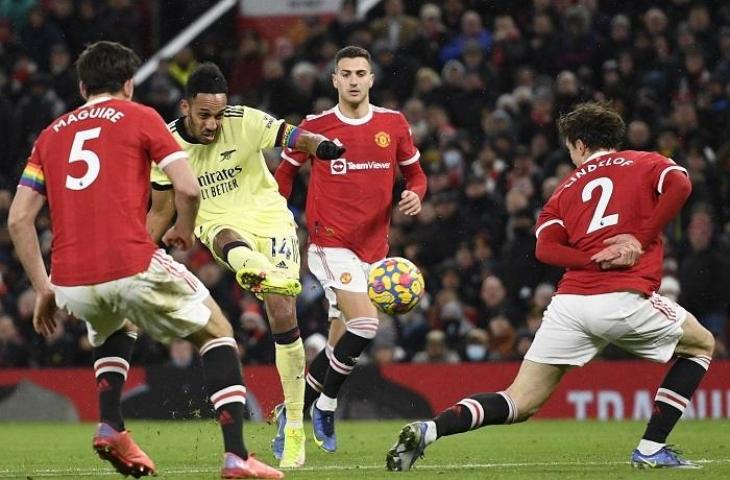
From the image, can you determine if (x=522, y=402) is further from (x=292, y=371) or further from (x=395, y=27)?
(x=395, y=27)

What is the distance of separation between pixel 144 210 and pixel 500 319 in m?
8.55

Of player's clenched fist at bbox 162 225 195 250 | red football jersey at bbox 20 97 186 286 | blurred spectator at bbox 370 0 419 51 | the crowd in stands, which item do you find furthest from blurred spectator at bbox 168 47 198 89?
red football jersey at bbox 20 97 186 286

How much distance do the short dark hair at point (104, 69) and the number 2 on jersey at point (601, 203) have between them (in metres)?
2.65

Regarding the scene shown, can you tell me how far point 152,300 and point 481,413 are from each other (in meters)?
2.05

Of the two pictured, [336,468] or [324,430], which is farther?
[324,430]

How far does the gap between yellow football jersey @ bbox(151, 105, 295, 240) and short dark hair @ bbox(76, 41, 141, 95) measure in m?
2.25

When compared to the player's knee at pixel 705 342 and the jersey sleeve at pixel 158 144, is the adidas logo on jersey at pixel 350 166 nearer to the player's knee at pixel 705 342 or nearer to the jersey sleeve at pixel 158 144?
the player's knee at pixel 705 342

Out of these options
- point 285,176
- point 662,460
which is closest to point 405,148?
point 285,176

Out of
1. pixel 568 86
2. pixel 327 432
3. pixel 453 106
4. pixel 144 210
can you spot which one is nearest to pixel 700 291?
pixel 568 86

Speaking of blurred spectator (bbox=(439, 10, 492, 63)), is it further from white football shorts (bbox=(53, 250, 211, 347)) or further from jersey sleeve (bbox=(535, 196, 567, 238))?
white football shorts (bbox=(53, 250, 211, 347))

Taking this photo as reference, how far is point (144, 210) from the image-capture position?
7258 mm

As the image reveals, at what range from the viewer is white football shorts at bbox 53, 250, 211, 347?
7105mm

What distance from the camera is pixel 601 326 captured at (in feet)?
26.6

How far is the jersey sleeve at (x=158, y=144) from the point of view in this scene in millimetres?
7102
